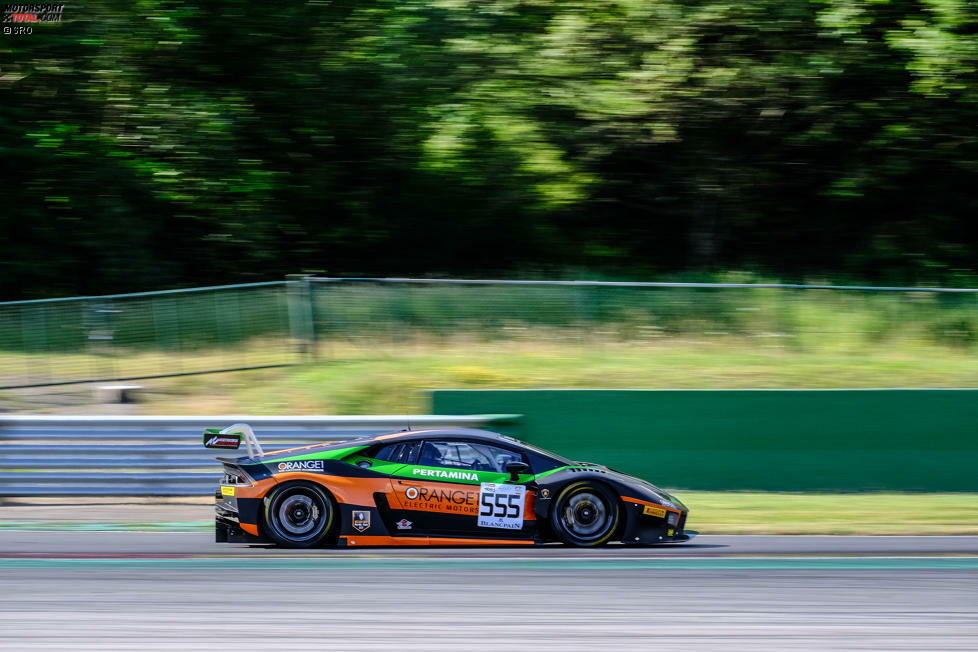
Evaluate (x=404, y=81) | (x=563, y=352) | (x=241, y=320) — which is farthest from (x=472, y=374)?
(x=404, y=81)

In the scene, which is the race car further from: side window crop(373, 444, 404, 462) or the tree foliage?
the tree foliage

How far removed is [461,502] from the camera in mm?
9609

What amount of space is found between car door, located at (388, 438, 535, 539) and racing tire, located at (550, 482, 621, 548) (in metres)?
0.27

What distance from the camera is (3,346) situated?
1622 centimetres

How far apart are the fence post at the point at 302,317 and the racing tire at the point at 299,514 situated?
7616 mm

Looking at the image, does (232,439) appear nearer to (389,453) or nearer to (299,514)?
(299,514)

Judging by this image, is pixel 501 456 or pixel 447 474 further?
pixel 501 456

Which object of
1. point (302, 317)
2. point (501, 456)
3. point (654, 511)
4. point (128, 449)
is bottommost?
→ point (654, 511)

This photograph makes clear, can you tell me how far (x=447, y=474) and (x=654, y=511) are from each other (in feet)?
6.05

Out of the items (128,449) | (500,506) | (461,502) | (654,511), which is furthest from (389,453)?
(128,449)

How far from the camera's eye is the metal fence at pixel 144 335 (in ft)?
53.2

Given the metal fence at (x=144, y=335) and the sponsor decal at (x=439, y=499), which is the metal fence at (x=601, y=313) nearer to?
the metal fence at (x=144, y=335)

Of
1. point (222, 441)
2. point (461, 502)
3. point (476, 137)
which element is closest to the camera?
point (461, 502)

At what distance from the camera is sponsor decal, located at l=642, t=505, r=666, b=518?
32.1ft
